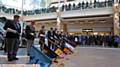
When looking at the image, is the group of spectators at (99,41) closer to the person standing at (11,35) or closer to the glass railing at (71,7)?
the glass railing at (71,7)

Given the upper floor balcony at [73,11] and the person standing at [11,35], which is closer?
the person standing at [11,35]

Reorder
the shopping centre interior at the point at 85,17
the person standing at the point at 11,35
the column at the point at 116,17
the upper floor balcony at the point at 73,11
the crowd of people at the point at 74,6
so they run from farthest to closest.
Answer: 1. the crowd of people at the point at 74,6
2. the upper floor balcony at the point at 73,11
3. the shopping centre interior at the point at 85,17
4. the column at the point at 116,17
5. the person standing at the point at 11,35

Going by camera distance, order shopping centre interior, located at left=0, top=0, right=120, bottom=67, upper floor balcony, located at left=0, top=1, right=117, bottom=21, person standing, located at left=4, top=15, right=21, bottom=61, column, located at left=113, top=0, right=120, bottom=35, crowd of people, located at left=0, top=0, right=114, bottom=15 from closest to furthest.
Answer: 1. person standing, located at left=4, top=15, right=21, bottom=61
2. column, located at left=113, top=0, right=120, bottom=35
3. shopping centre interior, located at left=0, top=0, right=120, bottom=67
4. upper floor balcony, located at left=0, top=1, right=117, bottom=21
5. crowd of people, located at left=0, top=0, right=114, bottom=15

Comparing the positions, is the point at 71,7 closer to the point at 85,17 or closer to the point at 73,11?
the point at 73,11

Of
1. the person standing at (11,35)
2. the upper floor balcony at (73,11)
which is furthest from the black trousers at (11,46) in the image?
the upper floor balcony at (73,11)

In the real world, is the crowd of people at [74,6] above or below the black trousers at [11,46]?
above

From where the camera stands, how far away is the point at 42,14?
37.7 meters

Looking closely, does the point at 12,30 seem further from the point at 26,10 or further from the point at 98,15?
the point at 26,10

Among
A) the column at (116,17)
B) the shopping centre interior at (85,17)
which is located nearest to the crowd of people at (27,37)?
the shopping centre interior at (85,17)

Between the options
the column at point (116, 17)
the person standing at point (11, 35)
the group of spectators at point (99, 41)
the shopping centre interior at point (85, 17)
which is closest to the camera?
the person standing at point (11, 35)

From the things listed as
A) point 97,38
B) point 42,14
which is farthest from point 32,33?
point 42,14

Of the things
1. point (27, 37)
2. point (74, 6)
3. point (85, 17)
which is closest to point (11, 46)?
point (27, 37)

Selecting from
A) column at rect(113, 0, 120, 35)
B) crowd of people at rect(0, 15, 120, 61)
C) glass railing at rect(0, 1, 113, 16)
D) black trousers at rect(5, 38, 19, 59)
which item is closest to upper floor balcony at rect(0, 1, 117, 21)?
glass railing at rect(0, 1, 113, 16)

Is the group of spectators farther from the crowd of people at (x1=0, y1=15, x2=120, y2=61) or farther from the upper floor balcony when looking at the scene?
the crowd of people at (x1=0, y1=15, x2=120, y2=61)
